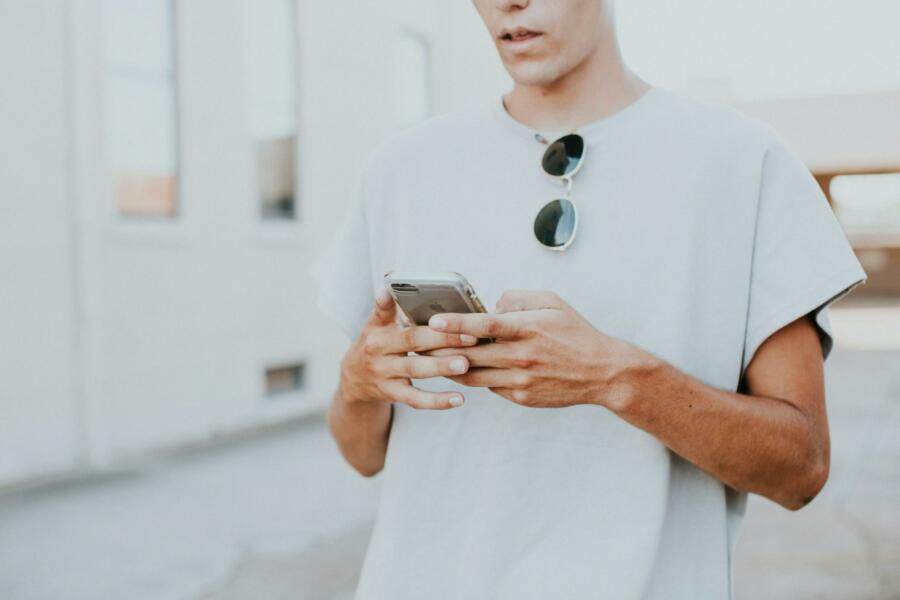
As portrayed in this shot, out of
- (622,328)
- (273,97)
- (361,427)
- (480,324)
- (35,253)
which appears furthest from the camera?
(273,97)

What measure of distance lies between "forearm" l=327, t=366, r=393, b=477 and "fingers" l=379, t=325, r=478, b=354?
218 mm

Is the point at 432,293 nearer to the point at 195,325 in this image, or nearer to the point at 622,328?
the point at 622,328

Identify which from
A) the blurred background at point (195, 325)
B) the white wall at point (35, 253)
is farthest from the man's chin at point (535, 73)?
the white wall at point (35, 253)

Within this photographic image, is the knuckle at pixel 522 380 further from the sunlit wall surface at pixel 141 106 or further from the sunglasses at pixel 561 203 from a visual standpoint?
the sunlit wall surface at pixel 141 106

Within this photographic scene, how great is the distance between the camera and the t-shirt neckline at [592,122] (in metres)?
1.27

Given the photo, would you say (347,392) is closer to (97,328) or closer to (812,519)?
(812,519)

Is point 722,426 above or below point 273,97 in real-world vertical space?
below

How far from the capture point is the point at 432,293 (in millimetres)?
1061

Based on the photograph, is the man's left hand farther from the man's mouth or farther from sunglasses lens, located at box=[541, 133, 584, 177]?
the man's mouth

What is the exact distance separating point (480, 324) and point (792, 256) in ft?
1.46

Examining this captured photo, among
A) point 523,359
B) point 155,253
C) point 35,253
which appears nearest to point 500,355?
point 523,359

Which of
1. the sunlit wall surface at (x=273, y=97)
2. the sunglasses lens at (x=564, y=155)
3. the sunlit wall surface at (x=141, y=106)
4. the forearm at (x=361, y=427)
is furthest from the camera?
the sunlit wall surface at (x=273, y=97)

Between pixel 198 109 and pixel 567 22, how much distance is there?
6.20m

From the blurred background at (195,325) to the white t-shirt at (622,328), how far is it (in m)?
3.12
